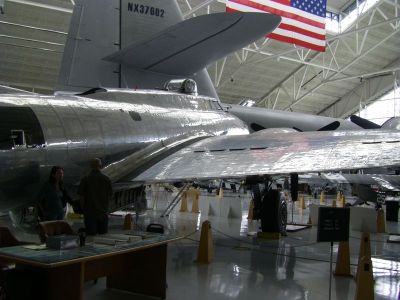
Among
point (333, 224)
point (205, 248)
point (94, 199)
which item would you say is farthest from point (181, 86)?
point (333, 224)

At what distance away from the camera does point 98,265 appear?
504 centimetres

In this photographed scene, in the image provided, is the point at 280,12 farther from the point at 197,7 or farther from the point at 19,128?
the point at 19,128

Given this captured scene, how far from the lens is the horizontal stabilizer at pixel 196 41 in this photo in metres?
8.67

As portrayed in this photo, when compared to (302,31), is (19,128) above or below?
below

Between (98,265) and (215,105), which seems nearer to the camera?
(98,265)

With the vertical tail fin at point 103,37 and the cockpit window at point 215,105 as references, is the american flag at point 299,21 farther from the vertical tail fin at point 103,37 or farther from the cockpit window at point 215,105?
the cockpit window at point 215,105

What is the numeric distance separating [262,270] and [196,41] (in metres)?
4.74

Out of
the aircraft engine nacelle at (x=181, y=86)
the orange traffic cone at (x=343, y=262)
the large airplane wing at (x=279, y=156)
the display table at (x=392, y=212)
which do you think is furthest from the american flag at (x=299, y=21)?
the orange traffic cone at (x=343, y=262)

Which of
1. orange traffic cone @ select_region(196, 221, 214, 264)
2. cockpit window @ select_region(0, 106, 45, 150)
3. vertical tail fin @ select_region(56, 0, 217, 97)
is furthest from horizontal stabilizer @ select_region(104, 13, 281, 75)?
orange traffic cone @ select_region(196, 221, 214, 264)

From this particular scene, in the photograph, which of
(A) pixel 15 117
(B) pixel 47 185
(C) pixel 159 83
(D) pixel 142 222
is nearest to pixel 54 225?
(B) pixel 47 185

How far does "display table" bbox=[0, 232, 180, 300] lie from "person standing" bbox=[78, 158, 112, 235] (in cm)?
100

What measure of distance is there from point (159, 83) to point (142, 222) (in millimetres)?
4045

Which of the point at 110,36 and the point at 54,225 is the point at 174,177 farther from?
the point at 110,36

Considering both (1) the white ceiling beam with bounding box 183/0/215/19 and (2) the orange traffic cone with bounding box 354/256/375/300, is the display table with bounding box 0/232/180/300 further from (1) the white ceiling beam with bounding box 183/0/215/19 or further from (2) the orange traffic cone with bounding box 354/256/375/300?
(1) the white ceiling beam with bounding box 183/0/215/19
